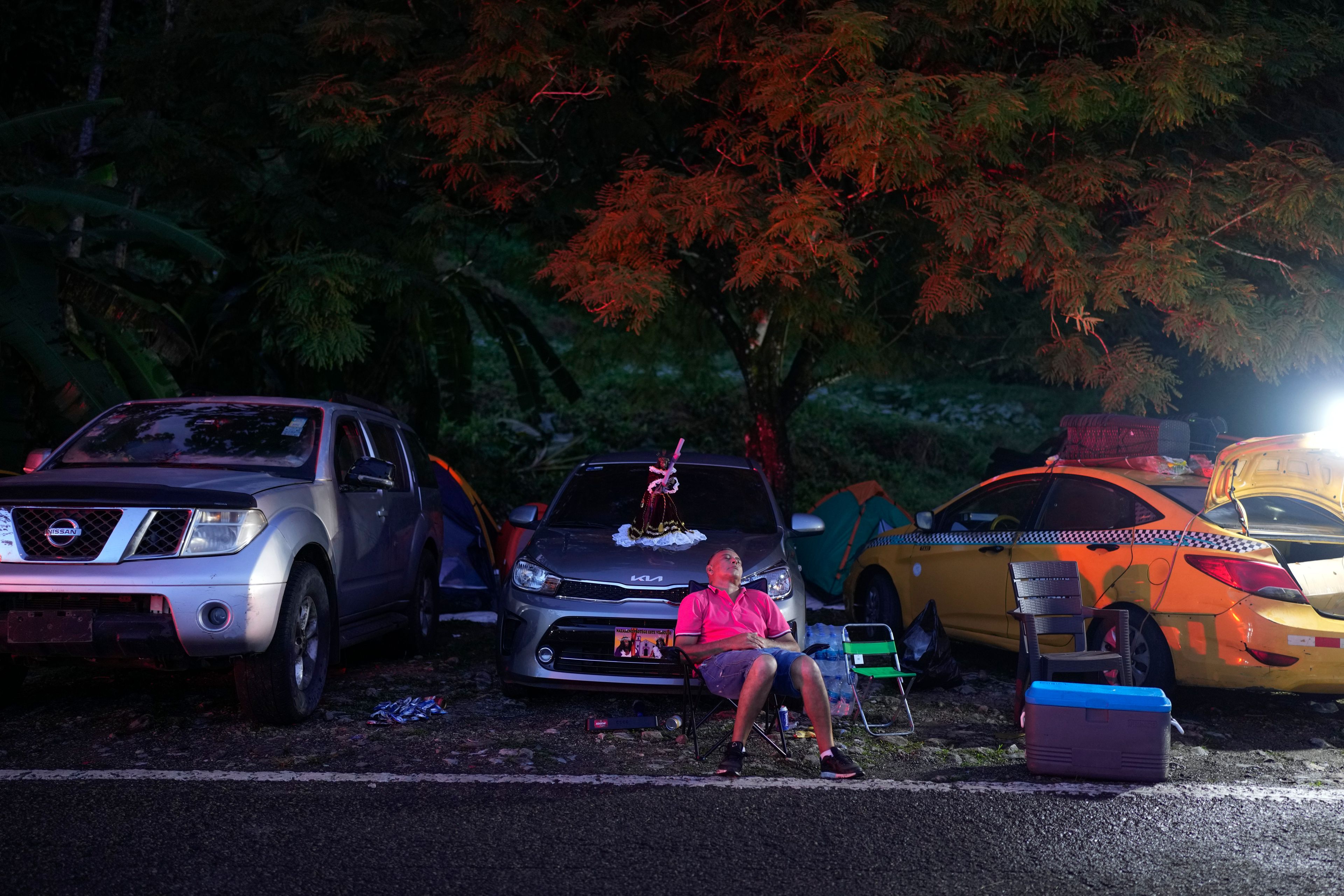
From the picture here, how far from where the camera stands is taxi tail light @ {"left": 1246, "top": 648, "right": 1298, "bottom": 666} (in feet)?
22.6

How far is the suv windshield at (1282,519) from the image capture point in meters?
7.24

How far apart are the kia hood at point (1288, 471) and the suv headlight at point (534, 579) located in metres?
3.87

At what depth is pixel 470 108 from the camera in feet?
34.2

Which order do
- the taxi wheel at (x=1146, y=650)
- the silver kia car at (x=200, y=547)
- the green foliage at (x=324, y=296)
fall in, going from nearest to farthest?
the silver kia car at (x=200, y=547)
the taxi wheel at (x=1146, y=650)
the green foliage at (x=324, y=296)

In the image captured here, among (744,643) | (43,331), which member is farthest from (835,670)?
(43,331)

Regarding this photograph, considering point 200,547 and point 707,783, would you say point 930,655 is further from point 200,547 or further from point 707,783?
point 200,547

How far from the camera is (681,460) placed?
912 cm

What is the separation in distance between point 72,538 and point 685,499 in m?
3.93

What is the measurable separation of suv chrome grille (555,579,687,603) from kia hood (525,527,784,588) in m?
0.02

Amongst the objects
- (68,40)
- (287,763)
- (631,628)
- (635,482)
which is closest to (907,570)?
(635,482)

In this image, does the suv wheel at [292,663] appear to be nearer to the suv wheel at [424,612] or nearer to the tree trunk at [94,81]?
the suv wheel at [424,612]

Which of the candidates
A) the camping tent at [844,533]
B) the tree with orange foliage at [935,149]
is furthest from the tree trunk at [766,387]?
the tree with orange foliage at [935,149]

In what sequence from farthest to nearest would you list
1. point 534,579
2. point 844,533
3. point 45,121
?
point 844,533 → point 45,121 → point 534,579

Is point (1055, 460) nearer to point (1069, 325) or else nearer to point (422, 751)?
point (1069, 325)
